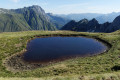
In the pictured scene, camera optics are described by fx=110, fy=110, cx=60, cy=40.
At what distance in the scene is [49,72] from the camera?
90.4 ft

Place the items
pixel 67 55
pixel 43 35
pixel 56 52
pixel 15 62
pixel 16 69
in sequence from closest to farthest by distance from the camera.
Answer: pixel 16 69 → pixel 15 62 → pixel 67 55 → pixel 56 52 → pixel 43 35

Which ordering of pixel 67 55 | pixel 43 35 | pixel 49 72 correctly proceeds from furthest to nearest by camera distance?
pixel 43 35
pixel 67 55
pixel 49 72

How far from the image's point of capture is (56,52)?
46.1m

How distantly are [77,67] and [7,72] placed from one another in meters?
18.8

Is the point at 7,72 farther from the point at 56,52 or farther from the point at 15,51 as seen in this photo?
the point at 56,52

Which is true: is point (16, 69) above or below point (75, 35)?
below

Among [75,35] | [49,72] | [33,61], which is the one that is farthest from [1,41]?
[75,35]

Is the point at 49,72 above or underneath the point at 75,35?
underneath

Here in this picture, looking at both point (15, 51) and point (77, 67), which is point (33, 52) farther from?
point (77, 67)

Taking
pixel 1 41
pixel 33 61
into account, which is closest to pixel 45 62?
pixel 33 61

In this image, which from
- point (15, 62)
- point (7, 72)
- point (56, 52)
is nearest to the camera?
point (7, 72)

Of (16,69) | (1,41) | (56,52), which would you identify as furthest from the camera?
(1,41)

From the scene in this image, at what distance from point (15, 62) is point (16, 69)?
17.1ft

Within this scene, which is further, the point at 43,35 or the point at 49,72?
the point at 43,35
